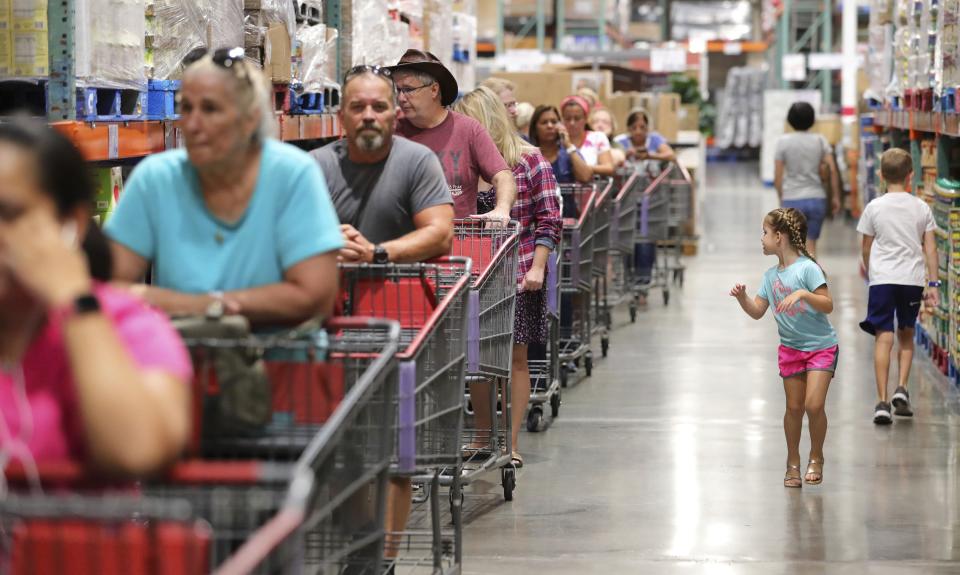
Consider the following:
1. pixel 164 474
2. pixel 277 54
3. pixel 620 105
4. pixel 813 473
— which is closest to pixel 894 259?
pixel 813 473

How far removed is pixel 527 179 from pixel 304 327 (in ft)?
12.4

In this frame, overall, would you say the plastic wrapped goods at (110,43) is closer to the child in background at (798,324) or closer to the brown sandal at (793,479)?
the child in background at (798,324)

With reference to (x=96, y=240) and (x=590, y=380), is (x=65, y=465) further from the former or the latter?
(x=590, y=380)

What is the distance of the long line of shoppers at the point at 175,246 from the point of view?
7.95 ft

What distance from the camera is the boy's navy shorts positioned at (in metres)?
7.95

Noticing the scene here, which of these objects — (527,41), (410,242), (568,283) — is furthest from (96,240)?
(527,41)

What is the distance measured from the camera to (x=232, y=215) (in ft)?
11.1

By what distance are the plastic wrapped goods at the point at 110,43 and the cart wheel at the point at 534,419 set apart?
2.93 m

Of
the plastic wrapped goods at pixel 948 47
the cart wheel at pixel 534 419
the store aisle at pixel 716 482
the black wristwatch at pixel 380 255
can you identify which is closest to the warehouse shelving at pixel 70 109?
the black wristwatch at pixel 380 255

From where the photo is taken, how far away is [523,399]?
7.06 metres

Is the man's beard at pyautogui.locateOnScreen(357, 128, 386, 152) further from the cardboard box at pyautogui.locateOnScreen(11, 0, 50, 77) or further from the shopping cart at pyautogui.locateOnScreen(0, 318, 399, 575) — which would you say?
the shopping cart at pyautogui.locateOnScreen(0, 318, 399, 575)

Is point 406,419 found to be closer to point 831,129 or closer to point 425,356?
point 425,356

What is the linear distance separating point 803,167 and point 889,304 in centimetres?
447

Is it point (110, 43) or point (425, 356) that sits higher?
point (110, 43)
